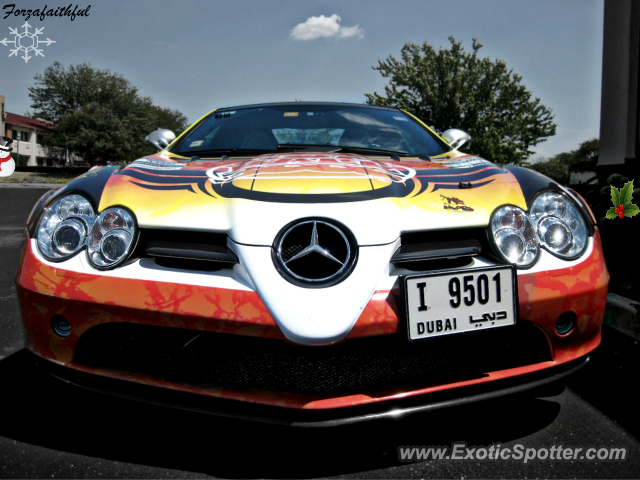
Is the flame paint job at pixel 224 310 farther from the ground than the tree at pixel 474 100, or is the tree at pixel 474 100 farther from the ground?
the tree at pixel 474 100

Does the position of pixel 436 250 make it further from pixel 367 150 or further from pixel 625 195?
pixel 625 195

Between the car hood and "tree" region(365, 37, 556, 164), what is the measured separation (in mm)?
25704

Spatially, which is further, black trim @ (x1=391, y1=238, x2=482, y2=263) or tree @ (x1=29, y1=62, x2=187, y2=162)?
tree @ (x1=29, y1=62, x2=187, y2=162)

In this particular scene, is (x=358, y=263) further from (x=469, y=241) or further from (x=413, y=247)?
(x=469, y=241)

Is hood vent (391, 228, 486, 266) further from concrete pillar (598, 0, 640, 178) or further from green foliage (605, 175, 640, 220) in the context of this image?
concrete pillar (598, 0, 640, 178)

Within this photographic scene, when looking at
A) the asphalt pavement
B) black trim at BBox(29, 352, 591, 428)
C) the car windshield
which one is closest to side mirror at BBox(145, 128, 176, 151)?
the car windshield

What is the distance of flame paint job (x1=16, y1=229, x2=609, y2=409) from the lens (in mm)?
1203

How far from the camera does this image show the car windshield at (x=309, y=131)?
241 centimetres

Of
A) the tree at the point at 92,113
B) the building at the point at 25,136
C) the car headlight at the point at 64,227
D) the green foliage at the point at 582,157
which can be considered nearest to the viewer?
the car headlight at the point at 64,227

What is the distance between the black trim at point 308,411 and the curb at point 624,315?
4.84 feet

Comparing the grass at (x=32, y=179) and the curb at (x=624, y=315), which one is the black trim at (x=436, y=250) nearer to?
the curb at (x=624, y=315)

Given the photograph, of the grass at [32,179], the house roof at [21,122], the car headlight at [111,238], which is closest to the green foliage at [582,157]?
the grass at [32,179]

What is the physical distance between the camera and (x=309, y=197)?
1330mm

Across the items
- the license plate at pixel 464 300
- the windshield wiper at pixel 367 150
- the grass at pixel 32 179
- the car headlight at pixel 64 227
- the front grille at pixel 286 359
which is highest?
the grass at pixel 32 179
